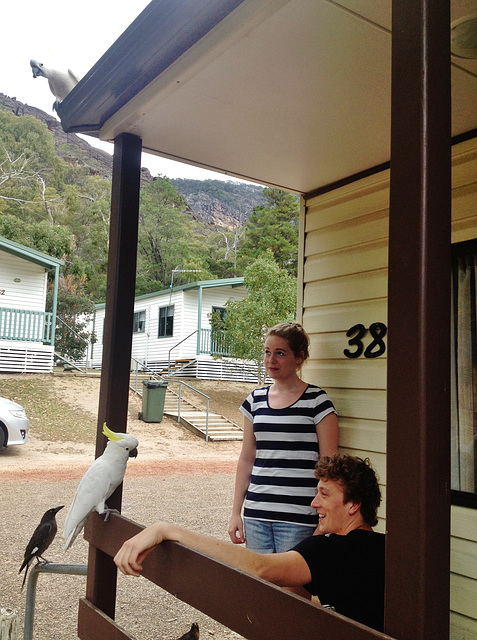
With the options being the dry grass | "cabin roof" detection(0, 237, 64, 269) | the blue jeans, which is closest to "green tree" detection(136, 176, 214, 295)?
"cabin roof" detection(0, 237, 64, 269)

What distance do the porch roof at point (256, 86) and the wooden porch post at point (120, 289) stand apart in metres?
0.17

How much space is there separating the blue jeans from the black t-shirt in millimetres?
783

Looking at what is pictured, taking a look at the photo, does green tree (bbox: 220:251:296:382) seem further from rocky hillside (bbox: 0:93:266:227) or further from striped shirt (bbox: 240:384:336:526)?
rocky hillside (bbox: 0:93:266:227)

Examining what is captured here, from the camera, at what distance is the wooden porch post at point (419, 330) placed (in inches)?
44.8

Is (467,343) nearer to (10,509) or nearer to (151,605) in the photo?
(151,605)

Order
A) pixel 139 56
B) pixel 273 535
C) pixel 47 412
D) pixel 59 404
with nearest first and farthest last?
1. pixel 139 56
2. pixel 273 535
3. pixel 47 412
4. pixel 59 404

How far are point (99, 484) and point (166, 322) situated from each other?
67.1ft

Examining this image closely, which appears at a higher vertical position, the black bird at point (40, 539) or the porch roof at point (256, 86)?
the porch roof at point (256, 86)

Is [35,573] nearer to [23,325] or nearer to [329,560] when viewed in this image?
[329,560]

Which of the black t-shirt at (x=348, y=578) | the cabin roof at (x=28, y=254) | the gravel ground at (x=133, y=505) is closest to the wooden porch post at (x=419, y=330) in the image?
the black t-shirt at (x=348, y=578)

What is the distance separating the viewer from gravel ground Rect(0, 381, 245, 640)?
151 inches

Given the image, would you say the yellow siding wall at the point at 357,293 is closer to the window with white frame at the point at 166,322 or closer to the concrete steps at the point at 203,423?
the concrete steps at the point at 203,423

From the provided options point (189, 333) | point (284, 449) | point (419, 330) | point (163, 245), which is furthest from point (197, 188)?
point (419, 330)

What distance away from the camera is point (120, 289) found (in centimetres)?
276
